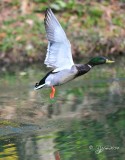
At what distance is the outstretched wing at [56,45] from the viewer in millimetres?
10734

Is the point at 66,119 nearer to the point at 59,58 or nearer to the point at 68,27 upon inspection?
the point at 59,58

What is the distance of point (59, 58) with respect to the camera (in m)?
11.2

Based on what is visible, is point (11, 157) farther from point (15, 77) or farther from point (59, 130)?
point (15, 77)

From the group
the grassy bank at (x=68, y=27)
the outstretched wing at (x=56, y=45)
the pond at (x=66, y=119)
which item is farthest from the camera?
the grassy bank at (x=68, y=27)

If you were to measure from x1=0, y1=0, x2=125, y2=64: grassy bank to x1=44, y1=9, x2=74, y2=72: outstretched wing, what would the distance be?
7769 mm

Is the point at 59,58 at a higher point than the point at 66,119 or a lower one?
higher

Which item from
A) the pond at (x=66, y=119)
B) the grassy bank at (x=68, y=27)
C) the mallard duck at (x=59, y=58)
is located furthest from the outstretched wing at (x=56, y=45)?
the grassy bank at (x=68, y=27)

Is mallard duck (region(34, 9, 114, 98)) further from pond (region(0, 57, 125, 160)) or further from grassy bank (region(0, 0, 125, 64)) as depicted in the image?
grassy bank (region(0, 0, 125, 64))

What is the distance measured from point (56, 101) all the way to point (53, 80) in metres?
1.59

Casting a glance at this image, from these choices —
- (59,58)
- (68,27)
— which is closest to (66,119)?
(59,58)

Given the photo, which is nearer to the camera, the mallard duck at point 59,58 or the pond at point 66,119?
the pond at point 66,119

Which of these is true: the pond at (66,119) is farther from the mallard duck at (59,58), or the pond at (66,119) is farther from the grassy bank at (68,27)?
the grassy bank at (68,27)

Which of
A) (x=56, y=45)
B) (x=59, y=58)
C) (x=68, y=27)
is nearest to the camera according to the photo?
(x=56, y=45)

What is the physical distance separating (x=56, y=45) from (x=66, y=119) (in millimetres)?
1215
